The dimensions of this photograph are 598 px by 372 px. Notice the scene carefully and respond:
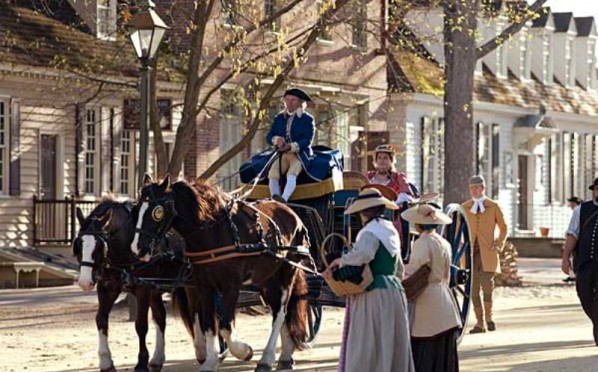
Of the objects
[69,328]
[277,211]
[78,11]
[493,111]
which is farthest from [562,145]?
[277,211]

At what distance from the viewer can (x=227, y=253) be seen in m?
16.6

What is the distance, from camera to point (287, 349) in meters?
17.5

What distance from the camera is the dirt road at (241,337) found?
17.8 meters

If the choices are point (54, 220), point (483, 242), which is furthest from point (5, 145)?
point (483, 242)

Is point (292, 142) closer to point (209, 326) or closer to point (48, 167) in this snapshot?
point (209, 326)

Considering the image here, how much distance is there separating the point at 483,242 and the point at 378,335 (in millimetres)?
8789

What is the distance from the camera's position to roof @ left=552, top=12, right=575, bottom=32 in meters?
59.3

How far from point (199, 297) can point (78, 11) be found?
21.7 metres

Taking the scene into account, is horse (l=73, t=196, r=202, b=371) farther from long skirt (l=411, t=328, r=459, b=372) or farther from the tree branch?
the tree branch

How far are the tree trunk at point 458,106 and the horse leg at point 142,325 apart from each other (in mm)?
16502

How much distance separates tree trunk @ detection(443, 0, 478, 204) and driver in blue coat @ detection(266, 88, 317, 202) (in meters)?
14.0

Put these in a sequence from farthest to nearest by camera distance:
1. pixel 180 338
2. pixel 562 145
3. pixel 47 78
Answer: pixel 562 145 < pixel 47 78 < pixel 180 338

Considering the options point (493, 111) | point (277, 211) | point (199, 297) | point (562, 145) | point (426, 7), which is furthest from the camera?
point (562, 145)

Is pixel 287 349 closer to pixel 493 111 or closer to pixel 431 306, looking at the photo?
pixel 431 306
